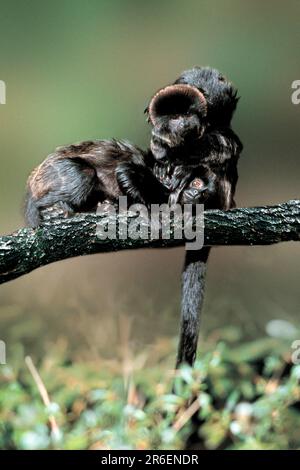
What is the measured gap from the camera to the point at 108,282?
2.89 meters

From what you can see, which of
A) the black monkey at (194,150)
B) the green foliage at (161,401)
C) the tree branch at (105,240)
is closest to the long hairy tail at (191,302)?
the black monkey at (194,150)

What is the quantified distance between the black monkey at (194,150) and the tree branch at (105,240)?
247 mm

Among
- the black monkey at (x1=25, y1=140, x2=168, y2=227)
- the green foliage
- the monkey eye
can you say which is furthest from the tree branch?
the green foliage

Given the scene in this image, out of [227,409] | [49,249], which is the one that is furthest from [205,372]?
[49,249]

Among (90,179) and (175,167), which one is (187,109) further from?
(90,179)

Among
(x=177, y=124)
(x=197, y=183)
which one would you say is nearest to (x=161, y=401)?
(x=197, y=183)

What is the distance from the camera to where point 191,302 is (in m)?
2.06

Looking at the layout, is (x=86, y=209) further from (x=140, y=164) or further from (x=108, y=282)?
(x=108, y=282)

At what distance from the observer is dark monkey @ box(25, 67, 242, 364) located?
2012 millimetres

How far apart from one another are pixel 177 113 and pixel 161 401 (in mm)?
846

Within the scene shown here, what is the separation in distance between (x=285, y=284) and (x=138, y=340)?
599 millimetres

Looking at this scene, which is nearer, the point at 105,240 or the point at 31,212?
the point at 105,240

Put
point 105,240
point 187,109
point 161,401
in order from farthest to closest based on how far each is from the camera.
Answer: point 161,401 → point 187,109 → point 105,240

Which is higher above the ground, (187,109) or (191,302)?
(187,109)
